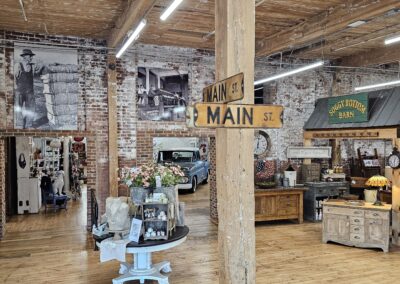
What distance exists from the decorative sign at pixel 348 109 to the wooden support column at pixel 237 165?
20.0 ft

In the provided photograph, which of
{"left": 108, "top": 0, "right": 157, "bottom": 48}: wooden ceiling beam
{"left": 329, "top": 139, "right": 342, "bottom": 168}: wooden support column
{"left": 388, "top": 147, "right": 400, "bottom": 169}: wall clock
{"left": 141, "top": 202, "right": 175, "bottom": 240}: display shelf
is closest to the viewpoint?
{"left": 141, "top": 202, "right": 175, "bottom": 240}: display shelf

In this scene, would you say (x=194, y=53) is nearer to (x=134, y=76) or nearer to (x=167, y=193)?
(x=134, y=76)

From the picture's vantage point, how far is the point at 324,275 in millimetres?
5598

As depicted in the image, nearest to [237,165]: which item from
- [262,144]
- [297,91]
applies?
[262,144]

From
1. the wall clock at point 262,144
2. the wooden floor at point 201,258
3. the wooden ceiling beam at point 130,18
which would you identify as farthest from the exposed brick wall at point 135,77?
the wooden floor at point 201,258

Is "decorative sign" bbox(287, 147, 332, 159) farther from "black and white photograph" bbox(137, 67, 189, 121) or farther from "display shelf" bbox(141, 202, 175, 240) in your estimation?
"display shelf" bbox(141, 202, 175, 240)

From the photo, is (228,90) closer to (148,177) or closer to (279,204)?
(148,177)

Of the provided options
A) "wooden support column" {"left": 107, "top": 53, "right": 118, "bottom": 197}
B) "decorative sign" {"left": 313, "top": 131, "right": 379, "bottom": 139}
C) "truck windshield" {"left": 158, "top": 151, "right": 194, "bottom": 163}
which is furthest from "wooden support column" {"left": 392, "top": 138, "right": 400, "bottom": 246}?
"truck windshield" {"left": 158, "top": 151, "right": 194, "bottom": 163}

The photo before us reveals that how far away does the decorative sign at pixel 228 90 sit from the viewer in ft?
8.00

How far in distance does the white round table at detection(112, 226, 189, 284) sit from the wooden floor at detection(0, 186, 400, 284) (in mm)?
325

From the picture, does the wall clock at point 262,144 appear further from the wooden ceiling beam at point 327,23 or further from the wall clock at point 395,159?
the wall clock at point 395,159

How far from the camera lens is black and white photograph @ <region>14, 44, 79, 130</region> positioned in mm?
7699

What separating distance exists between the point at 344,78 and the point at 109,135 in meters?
6.94

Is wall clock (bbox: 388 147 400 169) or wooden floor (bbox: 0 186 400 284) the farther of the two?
wall clock (bbox: 388 147 400 169)
